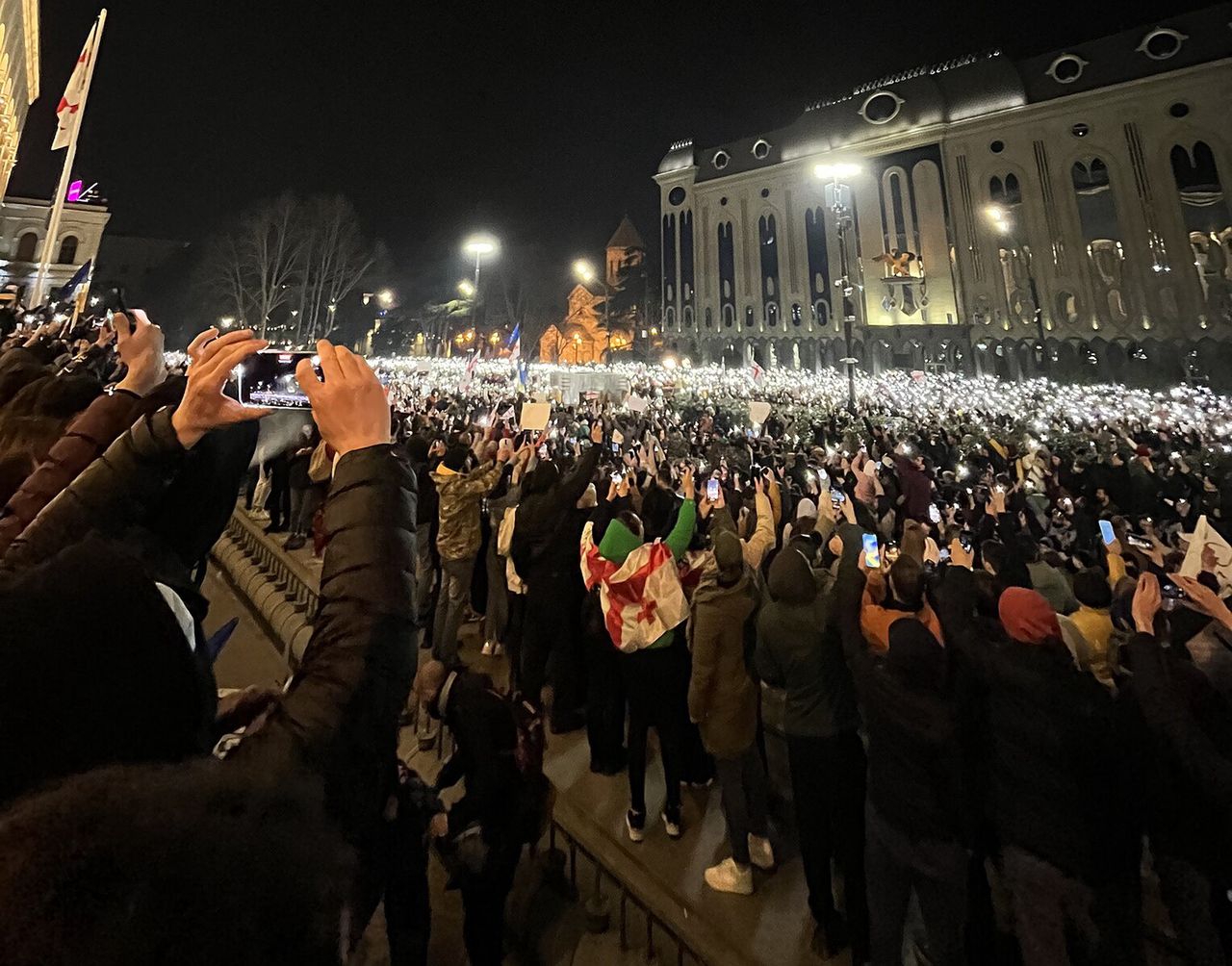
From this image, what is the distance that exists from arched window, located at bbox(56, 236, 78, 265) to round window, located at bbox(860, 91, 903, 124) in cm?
6342

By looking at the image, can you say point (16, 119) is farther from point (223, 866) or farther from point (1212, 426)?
point (1212, 426)

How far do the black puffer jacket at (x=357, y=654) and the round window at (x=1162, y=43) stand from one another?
191ft

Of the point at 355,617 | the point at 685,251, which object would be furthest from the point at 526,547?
the point at 685,251

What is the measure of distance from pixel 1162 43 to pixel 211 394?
59519mm

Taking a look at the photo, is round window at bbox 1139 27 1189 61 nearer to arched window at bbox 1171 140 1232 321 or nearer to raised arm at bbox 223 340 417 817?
arched window at bbox 1171 140 1232 321

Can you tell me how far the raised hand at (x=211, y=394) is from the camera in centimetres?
176

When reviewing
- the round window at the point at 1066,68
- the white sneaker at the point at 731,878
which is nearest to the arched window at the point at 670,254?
the round window at the point at 1066,68

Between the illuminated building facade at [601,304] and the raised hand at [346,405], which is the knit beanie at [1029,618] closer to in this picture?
the raised hand at [346,405]

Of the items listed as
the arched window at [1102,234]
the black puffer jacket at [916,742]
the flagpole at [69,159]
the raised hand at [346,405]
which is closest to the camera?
the raised hand at [346,405]

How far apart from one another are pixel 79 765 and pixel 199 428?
1278 mm

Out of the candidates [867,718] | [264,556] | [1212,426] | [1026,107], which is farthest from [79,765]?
[1026,107]

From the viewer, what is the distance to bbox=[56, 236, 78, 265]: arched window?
42375mm

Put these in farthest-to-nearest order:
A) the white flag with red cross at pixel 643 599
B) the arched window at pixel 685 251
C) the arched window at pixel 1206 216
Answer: the arched window at pixel 685 251, the arched window at pixel 1206 216, the white flag with red cross at pixel 643 599

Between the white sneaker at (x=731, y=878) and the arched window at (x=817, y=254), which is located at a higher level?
the arched window at (x=817, y=254)
